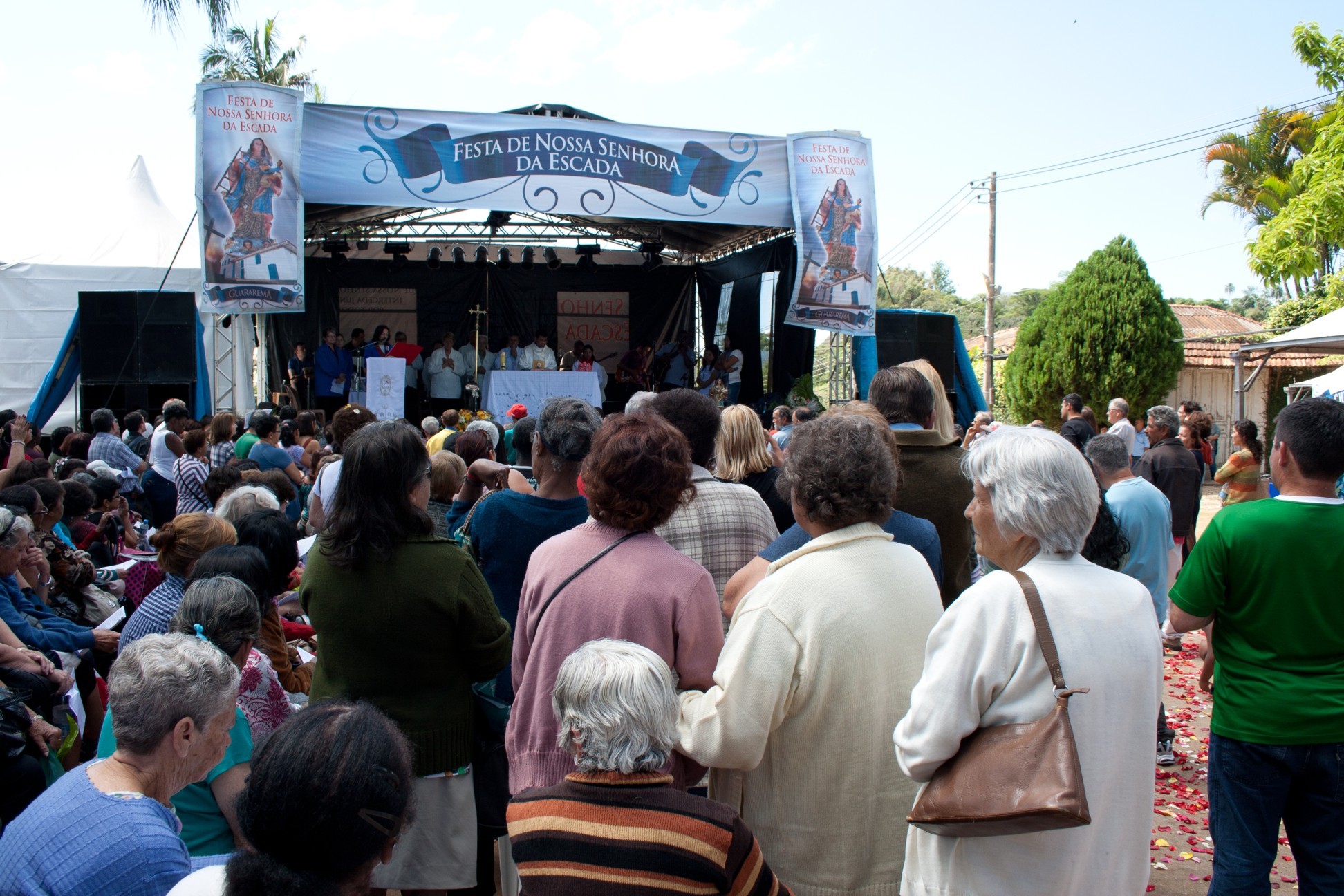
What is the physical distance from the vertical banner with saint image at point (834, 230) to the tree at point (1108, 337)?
9.88m

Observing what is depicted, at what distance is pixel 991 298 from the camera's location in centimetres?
2256

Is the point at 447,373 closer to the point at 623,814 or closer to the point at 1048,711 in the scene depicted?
the point at 623,814

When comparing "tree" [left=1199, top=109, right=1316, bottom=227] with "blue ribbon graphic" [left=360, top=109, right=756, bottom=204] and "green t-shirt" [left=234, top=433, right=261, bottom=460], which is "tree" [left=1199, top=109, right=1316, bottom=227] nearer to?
"blue ribbon graphic" [left=360, top=109, right=756, bottom=204]

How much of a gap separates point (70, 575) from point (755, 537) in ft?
10.1

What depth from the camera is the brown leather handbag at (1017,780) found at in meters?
1.48

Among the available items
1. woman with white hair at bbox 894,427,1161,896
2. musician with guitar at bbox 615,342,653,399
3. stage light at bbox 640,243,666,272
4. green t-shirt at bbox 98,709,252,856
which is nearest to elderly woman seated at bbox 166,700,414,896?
green t-shirt at bbox 98,709,252,856

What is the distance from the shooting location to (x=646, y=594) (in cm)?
204

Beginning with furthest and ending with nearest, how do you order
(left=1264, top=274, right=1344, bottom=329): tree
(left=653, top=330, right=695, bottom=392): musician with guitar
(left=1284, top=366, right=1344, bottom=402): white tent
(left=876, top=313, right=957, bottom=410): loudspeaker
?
(left=1264, top=274, right=1344, bottom=329): tree, (left=653, top=330, right=695, bottom=392): musician with guitar, (left=876, top=313, right=957, bottom=410): loudspeaker, (left=1284, top=366, right=1344, bottom=402): white tent

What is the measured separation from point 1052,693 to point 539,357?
12.2m

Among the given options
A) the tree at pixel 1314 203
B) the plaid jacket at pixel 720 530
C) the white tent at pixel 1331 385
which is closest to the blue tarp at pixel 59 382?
the plaid jacket at pixel 720 530

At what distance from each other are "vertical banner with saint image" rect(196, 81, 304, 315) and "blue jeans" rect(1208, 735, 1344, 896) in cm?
802

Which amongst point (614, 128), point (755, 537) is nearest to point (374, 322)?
point (614, 128)

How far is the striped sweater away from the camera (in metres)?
1.48

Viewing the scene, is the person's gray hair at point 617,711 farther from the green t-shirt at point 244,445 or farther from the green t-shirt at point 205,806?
the green t-shirt at point 244,445
